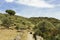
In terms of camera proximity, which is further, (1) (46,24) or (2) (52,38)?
(1) (46,24)

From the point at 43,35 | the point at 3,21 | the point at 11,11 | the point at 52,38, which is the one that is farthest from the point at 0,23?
the point at 11,11

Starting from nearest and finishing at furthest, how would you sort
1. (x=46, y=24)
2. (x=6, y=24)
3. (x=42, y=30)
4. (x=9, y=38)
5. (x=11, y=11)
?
(x=9, y=38)
(x=42, y=30)
(x=46, y=24)
(x=6, y=24)
(x=11, y=11)

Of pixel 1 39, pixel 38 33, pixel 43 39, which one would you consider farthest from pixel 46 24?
pixel 1 39

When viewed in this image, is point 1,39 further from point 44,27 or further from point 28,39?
point 44,27

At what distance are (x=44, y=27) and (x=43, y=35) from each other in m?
3.37

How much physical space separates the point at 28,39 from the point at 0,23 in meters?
14.4

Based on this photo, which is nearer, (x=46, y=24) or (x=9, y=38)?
(x=9, y=38)

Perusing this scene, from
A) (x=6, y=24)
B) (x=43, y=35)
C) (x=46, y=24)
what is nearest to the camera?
(x=43, y=35)

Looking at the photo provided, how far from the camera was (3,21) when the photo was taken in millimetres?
37438

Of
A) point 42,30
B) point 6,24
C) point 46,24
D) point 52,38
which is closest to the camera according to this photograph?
point 52,38

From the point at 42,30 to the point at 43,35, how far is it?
2.80 metres

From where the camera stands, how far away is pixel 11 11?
65750 millimetres

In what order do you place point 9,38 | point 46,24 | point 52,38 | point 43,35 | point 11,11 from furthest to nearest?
1. point 11,11
2. point 46,24
3. point 43,35
4. point 9,38
5. point 52,38

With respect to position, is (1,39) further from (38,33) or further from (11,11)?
(11,11)
